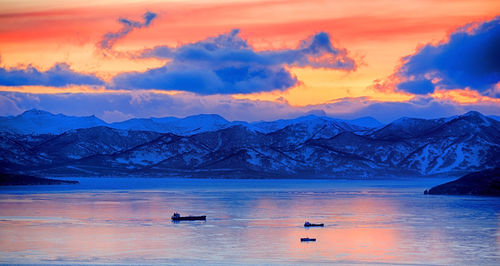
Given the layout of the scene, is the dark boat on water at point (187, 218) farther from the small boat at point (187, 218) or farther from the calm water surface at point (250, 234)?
the calm water surface at point (250, 234)

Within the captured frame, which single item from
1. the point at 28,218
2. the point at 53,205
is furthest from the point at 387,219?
the point at 53,205

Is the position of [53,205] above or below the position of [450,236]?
above

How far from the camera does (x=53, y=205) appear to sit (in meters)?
175

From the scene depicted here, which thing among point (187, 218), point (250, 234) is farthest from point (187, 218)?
point (250, 234)

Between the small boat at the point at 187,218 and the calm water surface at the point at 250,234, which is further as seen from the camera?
the small boat at the point at 187,218

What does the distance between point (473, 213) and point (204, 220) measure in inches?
2022

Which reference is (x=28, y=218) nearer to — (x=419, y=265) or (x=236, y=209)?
(x=236, y=209)

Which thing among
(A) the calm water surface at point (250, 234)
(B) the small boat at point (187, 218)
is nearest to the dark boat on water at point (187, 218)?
(B) the small boat at point (187, 218)

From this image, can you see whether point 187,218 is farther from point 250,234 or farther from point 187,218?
point 250,234

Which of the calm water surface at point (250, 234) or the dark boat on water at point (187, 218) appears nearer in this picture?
the calm water surface at point (250, 234)

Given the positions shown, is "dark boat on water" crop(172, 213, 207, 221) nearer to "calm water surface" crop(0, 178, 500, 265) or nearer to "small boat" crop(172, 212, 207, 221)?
"small boat" crop(172, 212, 207, 221)

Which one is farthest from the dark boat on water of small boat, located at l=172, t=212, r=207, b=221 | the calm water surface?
the calm water surface

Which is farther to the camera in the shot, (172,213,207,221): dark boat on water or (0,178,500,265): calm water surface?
(172,213,207,221): dark boat on water

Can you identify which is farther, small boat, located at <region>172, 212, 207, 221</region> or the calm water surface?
small boat, located at <region>172, 212, 207, 221</region>
